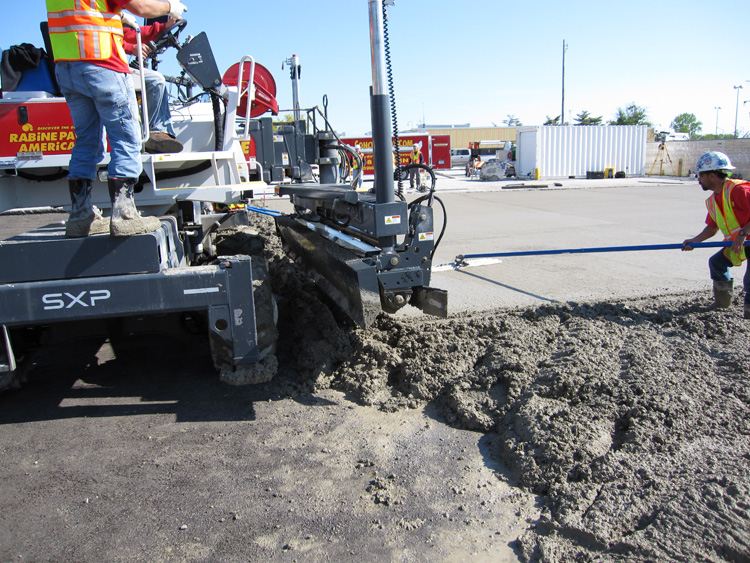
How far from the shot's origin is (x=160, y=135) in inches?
192

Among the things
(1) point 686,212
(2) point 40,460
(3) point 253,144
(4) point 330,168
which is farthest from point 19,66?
(1) point 686,212

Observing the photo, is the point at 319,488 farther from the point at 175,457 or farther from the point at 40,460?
the point at 40,460

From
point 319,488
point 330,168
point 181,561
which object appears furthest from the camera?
point 330,168

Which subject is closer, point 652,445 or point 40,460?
point 652,445

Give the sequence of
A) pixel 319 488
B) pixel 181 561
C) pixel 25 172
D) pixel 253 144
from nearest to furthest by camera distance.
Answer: pixel 181 561 < pixel 319 488 < pixel 25 172 < pixel 253 144

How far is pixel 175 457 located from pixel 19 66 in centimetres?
364

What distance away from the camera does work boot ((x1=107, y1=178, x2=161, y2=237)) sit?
3.29 meters

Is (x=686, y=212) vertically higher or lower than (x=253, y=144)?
lower

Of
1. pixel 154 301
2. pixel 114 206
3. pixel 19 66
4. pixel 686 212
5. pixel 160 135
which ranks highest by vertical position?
pixel 19 66

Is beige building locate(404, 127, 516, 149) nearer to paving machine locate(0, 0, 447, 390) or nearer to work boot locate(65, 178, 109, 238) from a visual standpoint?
paving machine locate(0, 0, 447, 390)

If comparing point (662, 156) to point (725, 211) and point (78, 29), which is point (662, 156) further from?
point (78, 29)

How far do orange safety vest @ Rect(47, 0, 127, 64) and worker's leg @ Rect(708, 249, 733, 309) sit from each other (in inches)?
189

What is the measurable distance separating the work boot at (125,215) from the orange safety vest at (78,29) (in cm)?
71

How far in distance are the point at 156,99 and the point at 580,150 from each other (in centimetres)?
3088
